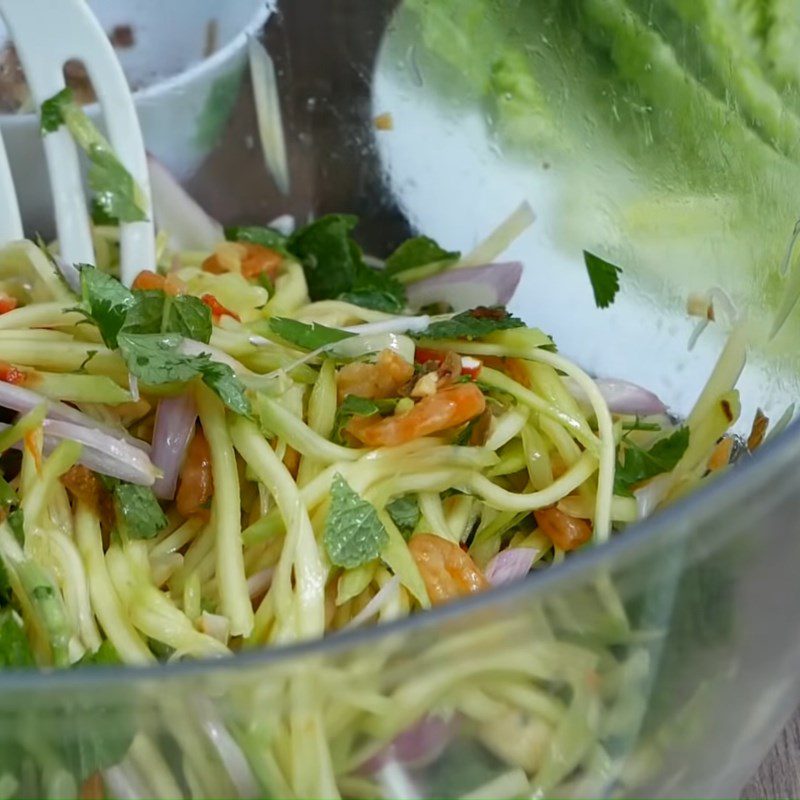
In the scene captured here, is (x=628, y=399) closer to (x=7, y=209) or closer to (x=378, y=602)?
(x=378, y=602)

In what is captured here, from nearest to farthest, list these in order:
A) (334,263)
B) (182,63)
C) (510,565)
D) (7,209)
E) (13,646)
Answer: (13,646)
(510,565)
(7,209)
(334,263)
(182,63)

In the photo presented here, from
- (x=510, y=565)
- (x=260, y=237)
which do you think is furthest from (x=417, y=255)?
(x=510, y=565)

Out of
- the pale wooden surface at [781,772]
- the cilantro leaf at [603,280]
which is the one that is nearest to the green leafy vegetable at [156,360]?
A: the cilantro leaf at [603,280]

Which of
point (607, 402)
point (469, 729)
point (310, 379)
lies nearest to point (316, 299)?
point (310, 379)

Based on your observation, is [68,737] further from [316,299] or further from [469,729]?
[316,299]

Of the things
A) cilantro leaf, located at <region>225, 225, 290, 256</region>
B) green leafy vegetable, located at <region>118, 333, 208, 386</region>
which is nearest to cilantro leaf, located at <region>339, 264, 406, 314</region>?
cilantro leaf, located at <region>225, 225, 290, 256</region>

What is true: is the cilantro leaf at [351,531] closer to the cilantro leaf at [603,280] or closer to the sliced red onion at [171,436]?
the sliced red onion at [171,436]
